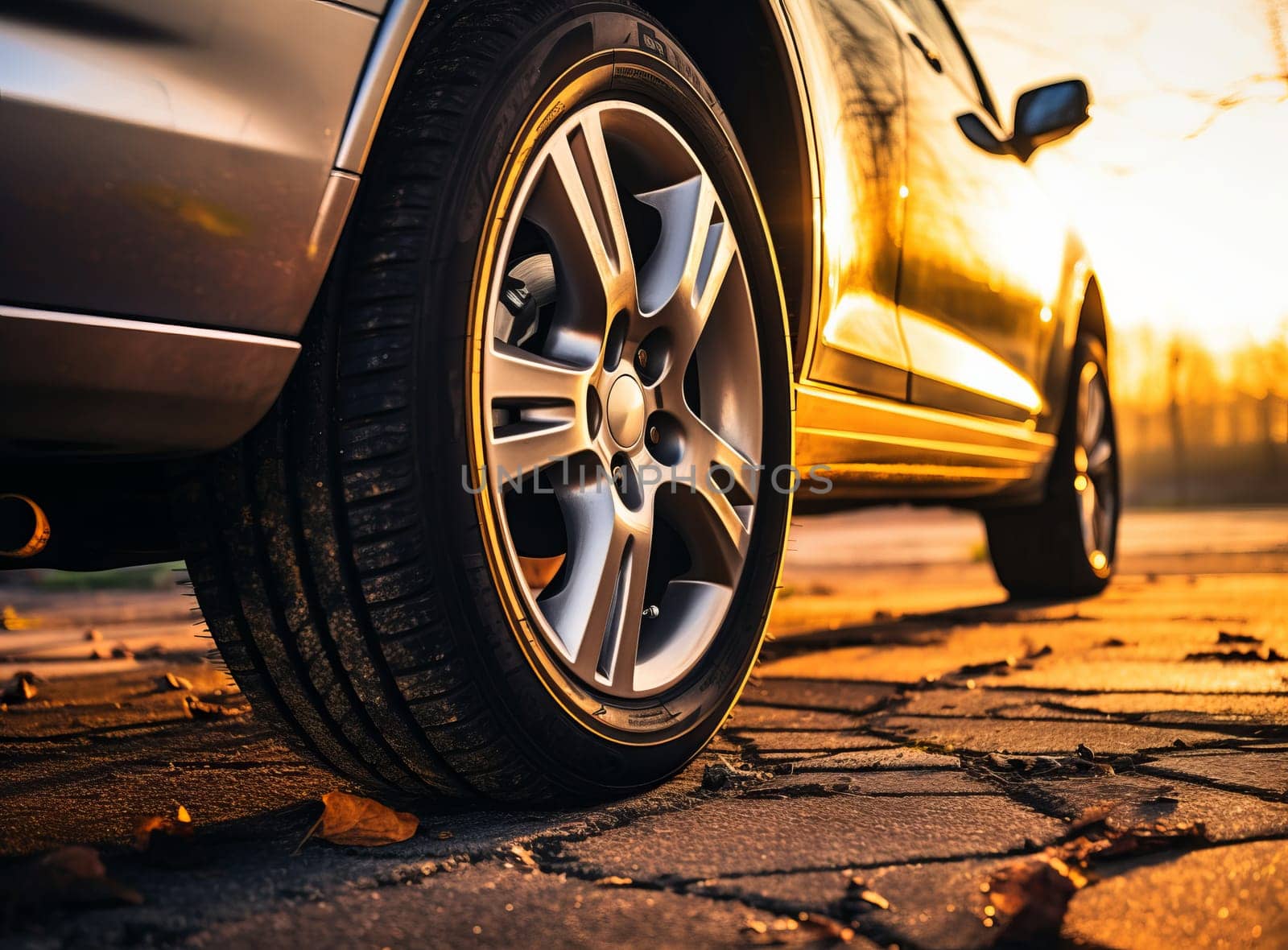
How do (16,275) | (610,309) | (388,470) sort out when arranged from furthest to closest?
1. (610,309)
2. (388,470)
3. (16,275)

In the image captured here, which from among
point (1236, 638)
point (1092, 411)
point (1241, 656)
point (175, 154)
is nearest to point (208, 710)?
point (175, 154)

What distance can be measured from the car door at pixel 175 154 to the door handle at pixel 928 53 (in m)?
1.62

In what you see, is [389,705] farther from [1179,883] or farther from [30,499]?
[1179,883]

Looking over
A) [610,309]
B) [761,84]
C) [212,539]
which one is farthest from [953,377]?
[212,539]

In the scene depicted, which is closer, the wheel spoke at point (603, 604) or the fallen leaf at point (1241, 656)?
the wheel spoke at point (603, 604)

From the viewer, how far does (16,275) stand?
0.92m

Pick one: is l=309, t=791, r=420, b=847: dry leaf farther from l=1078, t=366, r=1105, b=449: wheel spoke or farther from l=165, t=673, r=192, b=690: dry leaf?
l=1078, t=366, r=1105, b=449: wheel spoke

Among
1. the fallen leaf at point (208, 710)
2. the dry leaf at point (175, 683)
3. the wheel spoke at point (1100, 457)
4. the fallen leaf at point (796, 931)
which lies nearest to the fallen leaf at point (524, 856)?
the fallen leaf at point (796, 931)

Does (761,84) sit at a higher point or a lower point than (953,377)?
higher

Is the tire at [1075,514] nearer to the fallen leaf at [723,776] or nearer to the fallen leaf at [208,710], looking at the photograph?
the fallen leaf at [723,776]

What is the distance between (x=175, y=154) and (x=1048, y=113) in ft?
8.19

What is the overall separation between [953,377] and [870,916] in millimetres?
1689

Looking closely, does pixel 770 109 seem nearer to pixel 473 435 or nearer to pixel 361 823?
pixel 473 435

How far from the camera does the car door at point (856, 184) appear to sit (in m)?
1.85
